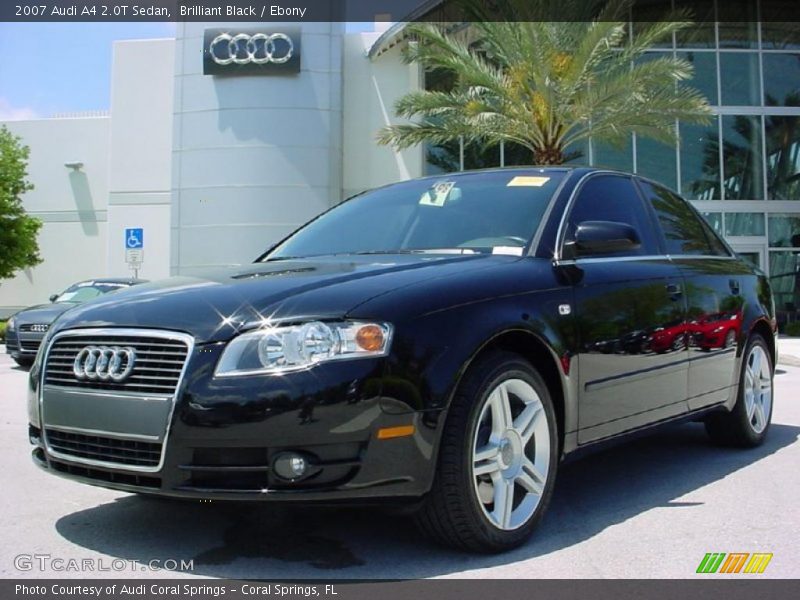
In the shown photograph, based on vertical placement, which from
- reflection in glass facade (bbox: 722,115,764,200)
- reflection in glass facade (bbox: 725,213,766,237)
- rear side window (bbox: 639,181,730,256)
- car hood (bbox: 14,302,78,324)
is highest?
reflection in glass facade (bbox: 722,115,764,200)

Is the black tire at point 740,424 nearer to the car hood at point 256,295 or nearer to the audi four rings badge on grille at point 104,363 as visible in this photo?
the car hood at point 256,295

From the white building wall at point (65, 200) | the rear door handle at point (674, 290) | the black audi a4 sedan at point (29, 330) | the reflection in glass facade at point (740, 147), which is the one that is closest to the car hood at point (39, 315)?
the black audi a4 sedan at point (29, 330)

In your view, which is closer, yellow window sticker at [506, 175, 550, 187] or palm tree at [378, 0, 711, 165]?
yellow window sticker at [506, 175, 550, 187]

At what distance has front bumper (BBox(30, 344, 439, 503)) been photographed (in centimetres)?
290

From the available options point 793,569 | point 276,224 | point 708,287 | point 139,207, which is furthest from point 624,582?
point 139,207

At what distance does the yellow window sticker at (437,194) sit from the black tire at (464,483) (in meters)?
1.33

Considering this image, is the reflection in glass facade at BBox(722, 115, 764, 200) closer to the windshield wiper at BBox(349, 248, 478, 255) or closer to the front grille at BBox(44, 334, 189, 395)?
the windshield wiper at BBox(349, 248, 478, 255)

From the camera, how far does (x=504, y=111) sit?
17.7m

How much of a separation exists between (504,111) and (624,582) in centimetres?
1547

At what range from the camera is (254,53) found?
25.4 m

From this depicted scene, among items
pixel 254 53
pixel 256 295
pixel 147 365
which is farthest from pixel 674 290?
pixel 254 53

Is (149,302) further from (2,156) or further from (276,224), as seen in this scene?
(2,156)

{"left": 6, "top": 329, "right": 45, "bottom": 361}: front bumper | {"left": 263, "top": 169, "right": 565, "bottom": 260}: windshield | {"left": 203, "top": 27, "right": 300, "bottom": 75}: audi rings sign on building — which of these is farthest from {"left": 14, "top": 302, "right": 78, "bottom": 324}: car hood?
{"left": 203, "top": 27, "right": 300, "bottom": 75}: audi rings sign on building

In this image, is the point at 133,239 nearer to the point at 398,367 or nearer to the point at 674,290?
the point at 674,290
